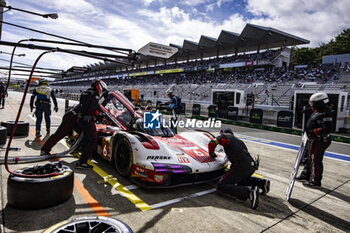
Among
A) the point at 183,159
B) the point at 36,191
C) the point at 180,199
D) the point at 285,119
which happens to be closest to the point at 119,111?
the point at 183,159

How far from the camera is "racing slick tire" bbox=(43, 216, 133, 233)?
2.13 meters

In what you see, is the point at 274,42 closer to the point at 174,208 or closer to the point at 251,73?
the point at 251,73

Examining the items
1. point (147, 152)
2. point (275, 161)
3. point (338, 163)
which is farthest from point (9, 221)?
point (338, 163)

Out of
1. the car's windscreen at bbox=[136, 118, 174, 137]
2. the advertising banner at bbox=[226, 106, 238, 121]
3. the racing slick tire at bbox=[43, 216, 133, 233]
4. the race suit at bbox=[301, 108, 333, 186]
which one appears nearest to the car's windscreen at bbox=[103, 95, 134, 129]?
the car's windscreen at bbox=[136, 118, 174, 137]

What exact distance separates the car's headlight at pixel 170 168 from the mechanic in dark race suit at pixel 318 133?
2.57m

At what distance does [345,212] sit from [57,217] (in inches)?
155

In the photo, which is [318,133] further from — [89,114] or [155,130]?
[89,114]

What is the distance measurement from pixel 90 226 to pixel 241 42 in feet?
139

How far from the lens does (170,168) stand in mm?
3422

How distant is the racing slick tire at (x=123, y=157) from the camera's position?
12.8 feet

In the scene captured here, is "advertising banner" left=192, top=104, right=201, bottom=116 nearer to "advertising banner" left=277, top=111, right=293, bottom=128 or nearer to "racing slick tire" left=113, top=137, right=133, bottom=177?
"advertising banner" left=277, top=111, right=293, bottom=128

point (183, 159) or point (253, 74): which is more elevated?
point (253, 74)

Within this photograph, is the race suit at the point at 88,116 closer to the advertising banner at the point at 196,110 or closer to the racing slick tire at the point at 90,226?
the racing slick tire at the point at 90,226

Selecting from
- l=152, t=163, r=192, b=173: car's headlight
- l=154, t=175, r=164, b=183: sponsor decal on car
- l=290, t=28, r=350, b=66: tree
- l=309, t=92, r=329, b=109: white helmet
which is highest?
l=290, t=28, r=350, b=66: tree
